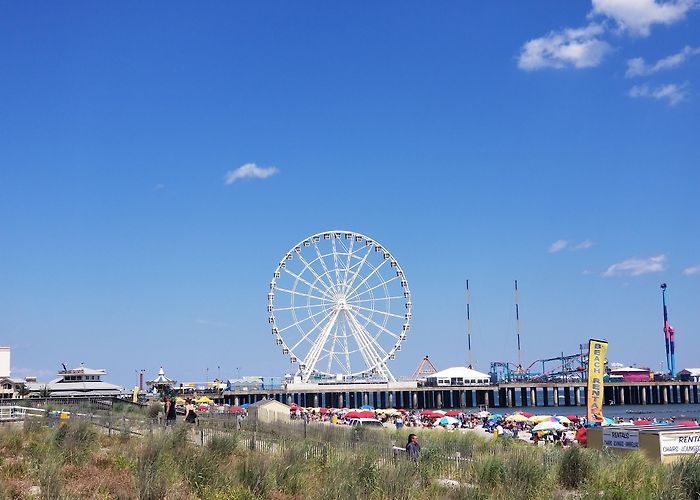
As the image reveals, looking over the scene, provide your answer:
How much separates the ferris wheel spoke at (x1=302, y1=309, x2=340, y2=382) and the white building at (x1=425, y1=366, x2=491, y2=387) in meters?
28.7

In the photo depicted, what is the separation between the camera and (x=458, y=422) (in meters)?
54.5

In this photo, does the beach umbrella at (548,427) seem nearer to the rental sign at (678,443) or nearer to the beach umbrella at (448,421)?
the beach umbrella at (448,421)

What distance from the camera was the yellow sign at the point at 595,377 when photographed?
42.8 m

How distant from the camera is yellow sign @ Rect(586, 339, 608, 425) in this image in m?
42.8

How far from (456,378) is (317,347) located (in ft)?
114

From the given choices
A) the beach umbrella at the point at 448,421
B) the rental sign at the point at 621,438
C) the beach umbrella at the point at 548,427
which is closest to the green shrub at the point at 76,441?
the rental sign at the point at 621,438

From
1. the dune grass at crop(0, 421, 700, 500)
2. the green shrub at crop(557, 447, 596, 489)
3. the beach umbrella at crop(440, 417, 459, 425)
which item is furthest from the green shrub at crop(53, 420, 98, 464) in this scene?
the beach umbrella at crop(440, 417, 459, 425)

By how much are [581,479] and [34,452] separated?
1070 cm

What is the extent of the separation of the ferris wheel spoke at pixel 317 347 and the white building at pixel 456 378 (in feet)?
94.2

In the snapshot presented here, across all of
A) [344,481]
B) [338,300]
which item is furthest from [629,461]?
[338,300]

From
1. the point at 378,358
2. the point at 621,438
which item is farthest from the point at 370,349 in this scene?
the point at 621,438

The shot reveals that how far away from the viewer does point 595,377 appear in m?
43.0

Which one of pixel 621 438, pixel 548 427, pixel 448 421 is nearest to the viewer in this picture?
pixel 621 438

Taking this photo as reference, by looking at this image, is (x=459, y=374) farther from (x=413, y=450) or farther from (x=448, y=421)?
(x=413, y=450)
